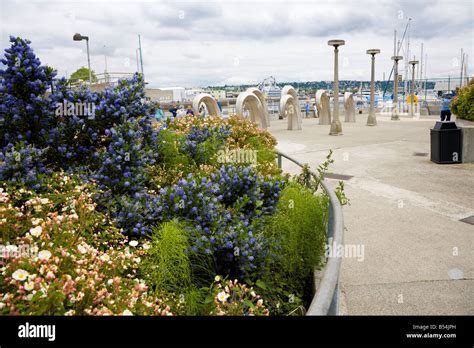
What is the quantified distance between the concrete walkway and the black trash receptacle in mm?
382

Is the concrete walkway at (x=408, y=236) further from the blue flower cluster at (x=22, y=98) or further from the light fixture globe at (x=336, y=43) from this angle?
the light fixture globe at (x=336, y=43)

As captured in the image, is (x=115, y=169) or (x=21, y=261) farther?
(x=115, y=169)

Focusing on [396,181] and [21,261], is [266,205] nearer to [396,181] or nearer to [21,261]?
[21,261]

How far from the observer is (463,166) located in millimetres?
10977

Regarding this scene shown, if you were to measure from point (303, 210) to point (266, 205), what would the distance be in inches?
19.7

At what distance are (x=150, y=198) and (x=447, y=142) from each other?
975cm

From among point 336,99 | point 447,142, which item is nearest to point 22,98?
point 447,142

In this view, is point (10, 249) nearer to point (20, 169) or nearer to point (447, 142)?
point (20, 169)

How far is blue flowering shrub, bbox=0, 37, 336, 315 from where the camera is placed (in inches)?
123

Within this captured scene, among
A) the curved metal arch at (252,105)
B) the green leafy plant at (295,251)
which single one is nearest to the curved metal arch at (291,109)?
the curved metal arch at (252,105)

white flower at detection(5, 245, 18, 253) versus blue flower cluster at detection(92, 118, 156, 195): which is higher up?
blue flower cluster at detection(92, 118, 156, 195)

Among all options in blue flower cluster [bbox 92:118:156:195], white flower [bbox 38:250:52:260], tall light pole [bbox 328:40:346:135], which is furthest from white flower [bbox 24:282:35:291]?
tall light pole [bbox 328:40:346:135]

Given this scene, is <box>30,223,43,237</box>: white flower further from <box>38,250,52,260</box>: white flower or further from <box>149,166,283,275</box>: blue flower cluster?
<box>149,166,283,275</box>: blue flower cluster

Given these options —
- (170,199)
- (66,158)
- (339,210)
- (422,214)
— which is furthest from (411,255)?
(66,158)
